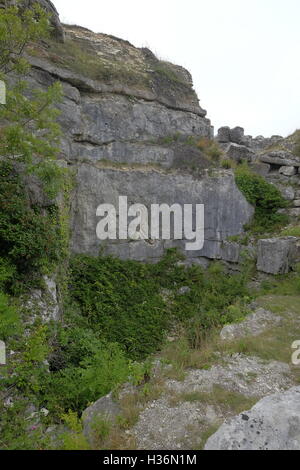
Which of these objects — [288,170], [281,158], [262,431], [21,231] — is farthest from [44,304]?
[281,158]

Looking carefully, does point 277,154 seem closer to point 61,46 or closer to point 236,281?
point 236,281

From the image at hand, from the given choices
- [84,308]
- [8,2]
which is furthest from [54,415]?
[8,2]

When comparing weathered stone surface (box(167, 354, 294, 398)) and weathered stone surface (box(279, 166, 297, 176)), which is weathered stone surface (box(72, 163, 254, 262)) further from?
weathered stone surface (box(167, 354, 294, 398))

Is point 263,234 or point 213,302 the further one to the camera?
point 263,234

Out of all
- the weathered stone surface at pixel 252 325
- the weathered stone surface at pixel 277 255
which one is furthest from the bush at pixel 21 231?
the weathered stone surface at pixel 277 255

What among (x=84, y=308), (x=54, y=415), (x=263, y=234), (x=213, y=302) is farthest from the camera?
(x=263, y=234)

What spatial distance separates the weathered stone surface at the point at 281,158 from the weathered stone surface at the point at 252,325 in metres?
8.93

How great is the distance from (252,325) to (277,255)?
172 inches

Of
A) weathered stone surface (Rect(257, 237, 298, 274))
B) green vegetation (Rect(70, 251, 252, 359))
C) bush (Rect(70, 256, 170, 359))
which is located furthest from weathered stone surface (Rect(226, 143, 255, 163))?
bush (Rect(70, 256, 170, 359))

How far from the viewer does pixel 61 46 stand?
37.2 feet

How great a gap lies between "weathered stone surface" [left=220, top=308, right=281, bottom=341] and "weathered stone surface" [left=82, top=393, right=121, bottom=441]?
3065 mm

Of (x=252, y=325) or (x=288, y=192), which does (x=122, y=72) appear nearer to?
(x=288, y=192)

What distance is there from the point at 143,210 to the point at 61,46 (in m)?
7.68

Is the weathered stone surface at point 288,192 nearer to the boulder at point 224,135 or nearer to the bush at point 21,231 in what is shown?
the boulder at point 224,135
